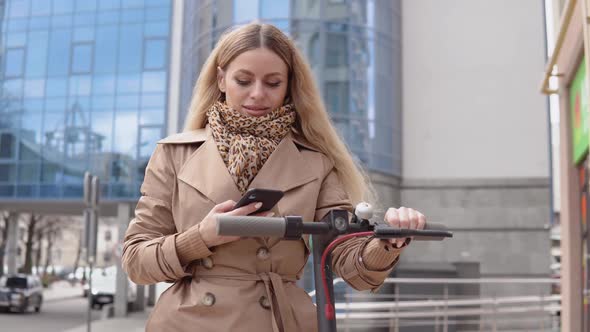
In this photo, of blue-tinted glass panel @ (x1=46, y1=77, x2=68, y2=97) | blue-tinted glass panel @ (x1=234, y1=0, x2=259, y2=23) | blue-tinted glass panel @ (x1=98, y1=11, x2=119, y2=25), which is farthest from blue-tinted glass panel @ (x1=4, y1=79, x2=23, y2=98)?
blue-tinted glass panel @ (x1=234, y1=0, x2=259, y2=23)

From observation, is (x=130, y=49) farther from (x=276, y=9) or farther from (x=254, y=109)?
(x=254, y=109)

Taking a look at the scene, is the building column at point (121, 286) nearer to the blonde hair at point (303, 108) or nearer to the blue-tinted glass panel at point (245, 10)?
the blue-tinted glass panel at point (245, 10)

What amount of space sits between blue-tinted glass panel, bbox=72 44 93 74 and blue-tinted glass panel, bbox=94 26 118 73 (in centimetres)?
25

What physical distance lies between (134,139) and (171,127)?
1.52 m

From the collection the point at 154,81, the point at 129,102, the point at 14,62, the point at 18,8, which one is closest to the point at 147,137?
the point at 129,102

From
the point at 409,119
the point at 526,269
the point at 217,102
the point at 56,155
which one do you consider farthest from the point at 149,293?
the point at 217,102

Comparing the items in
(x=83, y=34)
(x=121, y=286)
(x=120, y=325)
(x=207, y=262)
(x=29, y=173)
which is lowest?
(x=120, y=325)

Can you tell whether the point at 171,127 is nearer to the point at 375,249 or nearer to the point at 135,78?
the point at 135,78

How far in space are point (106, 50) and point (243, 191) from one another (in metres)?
27.2

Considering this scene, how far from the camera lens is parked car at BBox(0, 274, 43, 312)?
1104 inches

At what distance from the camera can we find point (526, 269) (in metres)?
24.1

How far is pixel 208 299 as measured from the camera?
188 cm

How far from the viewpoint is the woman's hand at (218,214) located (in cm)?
158

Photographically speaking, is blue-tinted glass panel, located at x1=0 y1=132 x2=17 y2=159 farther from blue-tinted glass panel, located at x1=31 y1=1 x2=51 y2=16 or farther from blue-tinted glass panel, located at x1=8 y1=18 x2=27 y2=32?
blue-tinted glass panel, located at x1=31 y1=1 x2=51 y2=16
